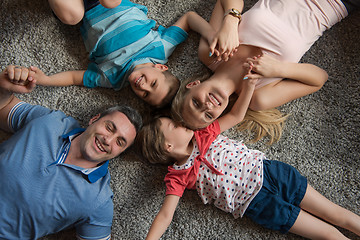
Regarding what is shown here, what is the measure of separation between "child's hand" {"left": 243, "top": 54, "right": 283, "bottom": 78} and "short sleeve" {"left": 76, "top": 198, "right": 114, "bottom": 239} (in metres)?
0.74

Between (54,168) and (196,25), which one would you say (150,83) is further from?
(54,168)

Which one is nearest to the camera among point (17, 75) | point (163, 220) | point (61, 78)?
point (17, 75)

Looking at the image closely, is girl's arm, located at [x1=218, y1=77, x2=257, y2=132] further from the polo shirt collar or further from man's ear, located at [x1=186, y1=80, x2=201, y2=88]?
the polo shirt collar

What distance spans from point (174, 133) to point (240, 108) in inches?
10.9

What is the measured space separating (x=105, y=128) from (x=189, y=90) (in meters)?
0.34

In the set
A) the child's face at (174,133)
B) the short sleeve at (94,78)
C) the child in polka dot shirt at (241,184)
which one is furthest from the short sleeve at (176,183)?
the short sleeve at (94,78)

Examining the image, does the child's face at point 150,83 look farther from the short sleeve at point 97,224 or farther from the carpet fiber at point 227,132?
the short sleeve at point 97,224

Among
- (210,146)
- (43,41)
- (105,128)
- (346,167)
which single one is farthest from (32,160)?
(346,167)

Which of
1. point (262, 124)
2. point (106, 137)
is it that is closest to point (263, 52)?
point (262, 124)

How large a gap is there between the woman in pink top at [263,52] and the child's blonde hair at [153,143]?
9 centimetres

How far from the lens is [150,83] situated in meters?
1.07

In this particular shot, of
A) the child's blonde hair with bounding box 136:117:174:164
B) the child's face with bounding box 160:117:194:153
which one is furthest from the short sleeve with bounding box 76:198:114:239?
the child's face with bounding box 160:117:194:153

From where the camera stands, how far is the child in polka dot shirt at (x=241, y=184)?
Answer: 1.06m

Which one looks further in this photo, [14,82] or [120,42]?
[120,42]
